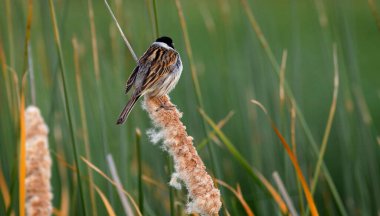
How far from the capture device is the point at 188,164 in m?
1.57

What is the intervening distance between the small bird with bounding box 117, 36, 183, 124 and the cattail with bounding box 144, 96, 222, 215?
0.72ft

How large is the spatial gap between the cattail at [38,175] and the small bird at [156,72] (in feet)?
0.86

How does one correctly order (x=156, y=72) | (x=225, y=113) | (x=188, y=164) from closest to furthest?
(x=188, y=164), (x=156, y=72), (x=225, y=113)

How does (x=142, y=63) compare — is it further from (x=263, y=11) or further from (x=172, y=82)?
(x=263, y=11)

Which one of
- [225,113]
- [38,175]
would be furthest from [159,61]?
[225,113]

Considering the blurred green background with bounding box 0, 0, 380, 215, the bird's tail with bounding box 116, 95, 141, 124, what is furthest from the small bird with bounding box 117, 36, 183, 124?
the blurred green background with bounding box 0, 0, 380, 215

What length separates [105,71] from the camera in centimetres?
323

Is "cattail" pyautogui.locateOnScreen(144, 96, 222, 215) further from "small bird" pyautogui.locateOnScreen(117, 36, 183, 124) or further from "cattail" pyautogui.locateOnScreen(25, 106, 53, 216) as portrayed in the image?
"cattail" pyautogui.locateOnScreen(25, 106, 53, 216)

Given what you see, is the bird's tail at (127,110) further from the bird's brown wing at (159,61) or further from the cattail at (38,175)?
the cattail at (38,175)

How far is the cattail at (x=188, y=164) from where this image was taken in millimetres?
1564

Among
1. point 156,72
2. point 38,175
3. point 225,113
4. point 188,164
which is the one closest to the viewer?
point 188,164

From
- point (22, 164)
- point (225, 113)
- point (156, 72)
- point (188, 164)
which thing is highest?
point (156, 72)

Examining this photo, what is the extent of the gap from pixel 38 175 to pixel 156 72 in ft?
1.69

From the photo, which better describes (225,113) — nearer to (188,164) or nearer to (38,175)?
(38,175)
